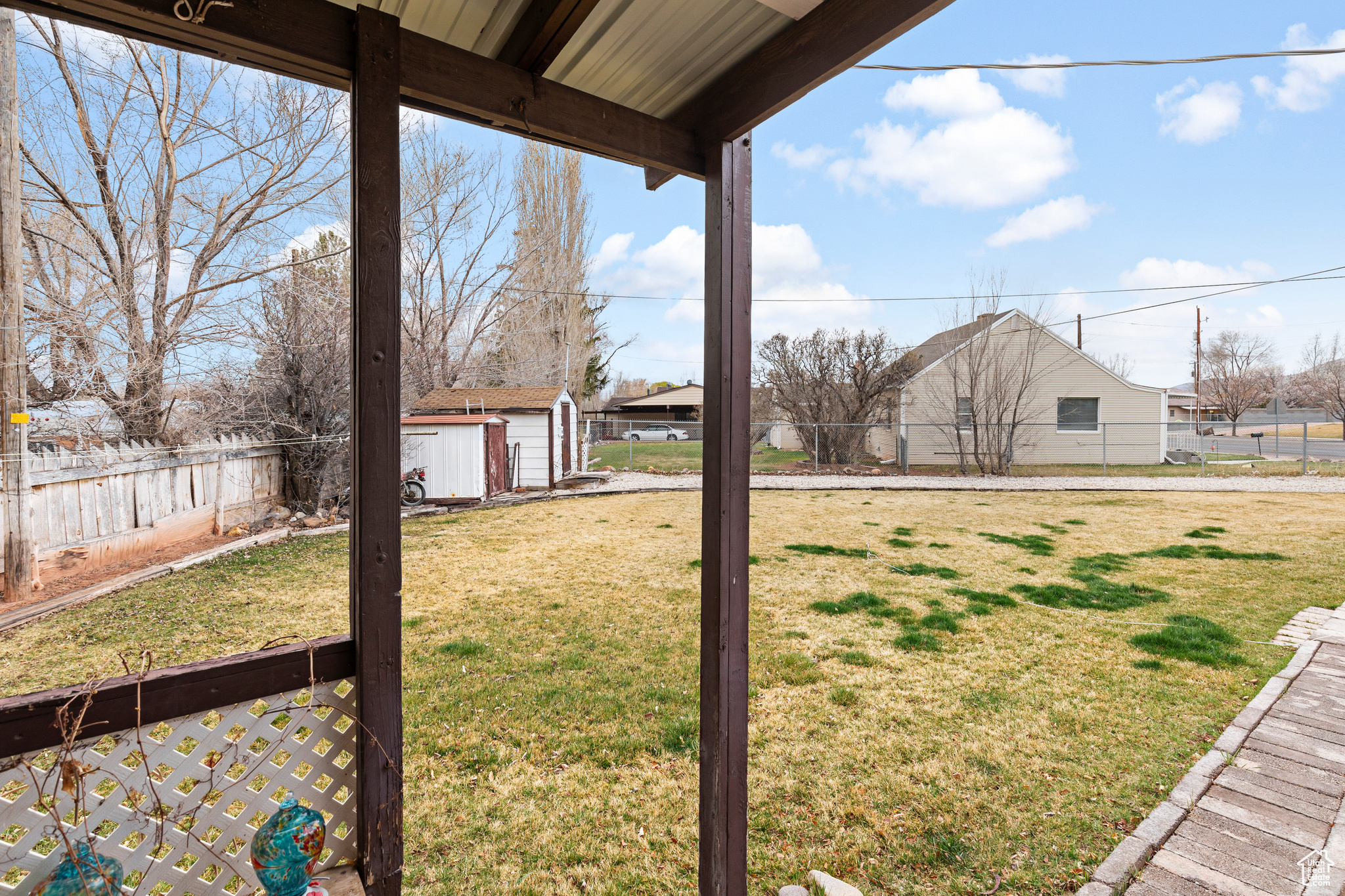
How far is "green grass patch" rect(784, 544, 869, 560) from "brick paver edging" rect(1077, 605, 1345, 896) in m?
3.19

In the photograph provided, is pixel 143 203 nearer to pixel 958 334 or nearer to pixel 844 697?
pixel 844 697

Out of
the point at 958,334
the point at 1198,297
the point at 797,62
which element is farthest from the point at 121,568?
the point at 1198,297

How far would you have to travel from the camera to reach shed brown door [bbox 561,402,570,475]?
40.3ft

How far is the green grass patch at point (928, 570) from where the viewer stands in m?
5.24

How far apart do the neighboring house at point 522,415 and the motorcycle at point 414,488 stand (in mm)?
1878

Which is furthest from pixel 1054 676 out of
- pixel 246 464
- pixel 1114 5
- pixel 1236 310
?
pixel 1236 310

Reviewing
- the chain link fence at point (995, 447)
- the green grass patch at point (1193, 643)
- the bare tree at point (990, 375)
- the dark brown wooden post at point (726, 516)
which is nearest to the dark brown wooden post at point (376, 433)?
the dark brown wooden post at point (726, 516)

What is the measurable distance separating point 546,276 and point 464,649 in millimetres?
12883

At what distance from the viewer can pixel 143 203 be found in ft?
21.2

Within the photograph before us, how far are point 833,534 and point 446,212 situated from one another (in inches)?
438

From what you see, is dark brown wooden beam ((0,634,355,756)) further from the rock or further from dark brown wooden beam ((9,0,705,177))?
the rock

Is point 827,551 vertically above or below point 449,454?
below

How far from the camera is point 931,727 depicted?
109 inches

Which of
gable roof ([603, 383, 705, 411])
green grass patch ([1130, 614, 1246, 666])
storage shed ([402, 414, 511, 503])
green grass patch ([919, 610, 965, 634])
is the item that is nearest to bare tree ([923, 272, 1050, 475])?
green grass patch ([1130, 614, 1246, 666])
